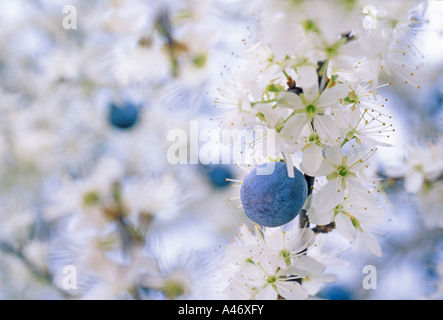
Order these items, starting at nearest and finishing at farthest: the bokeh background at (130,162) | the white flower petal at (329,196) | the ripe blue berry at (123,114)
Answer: the white flower petal at (329,196), the bokeh background at (130,162), the ripe blue berry at (123,114)

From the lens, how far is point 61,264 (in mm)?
1269

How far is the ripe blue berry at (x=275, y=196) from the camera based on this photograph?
720 millimetres

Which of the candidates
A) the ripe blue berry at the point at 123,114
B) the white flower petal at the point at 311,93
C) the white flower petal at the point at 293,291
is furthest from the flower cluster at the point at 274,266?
the ripe blue berry at the point at 123,114

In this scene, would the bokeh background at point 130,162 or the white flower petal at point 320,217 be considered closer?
the white flower petal at point 320,217

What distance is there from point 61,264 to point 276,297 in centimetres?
75

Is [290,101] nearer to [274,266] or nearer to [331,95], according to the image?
[331,95]

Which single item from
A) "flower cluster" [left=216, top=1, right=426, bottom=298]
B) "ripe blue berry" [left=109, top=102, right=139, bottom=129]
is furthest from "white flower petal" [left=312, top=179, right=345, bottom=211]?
"ripe blue berry" [left=109, top=102, right=139, bottom=129]

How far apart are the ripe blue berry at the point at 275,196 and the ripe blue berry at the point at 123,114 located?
4.45 ft

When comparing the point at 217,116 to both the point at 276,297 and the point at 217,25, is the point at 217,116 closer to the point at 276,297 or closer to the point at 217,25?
the point at 276,297

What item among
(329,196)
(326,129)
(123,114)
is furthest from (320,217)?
(123,114)

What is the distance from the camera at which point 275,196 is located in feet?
2.37

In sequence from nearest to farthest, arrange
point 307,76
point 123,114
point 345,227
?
point 307,76 < point 345,227 < point 123,114

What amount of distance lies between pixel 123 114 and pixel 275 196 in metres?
1.42

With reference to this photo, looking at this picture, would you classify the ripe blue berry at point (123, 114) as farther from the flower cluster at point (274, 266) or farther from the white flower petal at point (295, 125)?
the white flower petal at point (295, 125)
